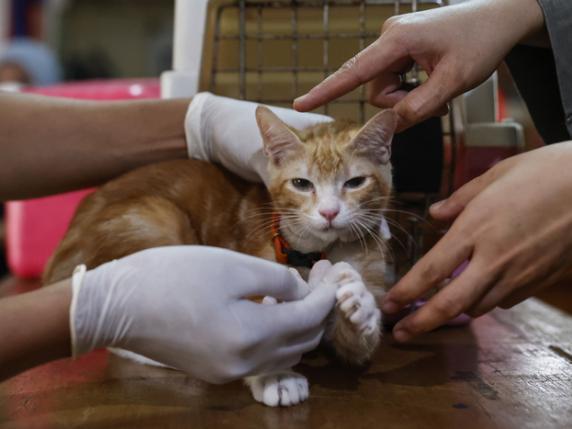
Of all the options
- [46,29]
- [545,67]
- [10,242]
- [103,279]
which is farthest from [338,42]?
A: [46,29]

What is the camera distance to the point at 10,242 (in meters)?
2.29

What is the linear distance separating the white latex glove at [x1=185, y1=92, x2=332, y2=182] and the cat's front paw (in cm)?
39

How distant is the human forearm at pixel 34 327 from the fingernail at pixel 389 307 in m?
0.48

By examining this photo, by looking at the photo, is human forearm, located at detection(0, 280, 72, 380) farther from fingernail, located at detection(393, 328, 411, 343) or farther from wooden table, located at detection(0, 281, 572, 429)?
fingernail, located at detection(393, 328, 411, 343)

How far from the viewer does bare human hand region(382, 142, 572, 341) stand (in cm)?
87

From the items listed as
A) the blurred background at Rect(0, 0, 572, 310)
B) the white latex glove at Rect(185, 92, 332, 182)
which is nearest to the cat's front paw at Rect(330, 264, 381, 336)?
the blurred background at Rect(0, 0, 572, 310)

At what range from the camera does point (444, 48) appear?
0.98m

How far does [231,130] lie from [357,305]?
0.52 m

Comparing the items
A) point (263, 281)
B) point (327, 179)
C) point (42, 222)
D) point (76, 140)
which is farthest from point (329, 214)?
point (42, 222)

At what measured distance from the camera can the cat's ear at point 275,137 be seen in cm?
116

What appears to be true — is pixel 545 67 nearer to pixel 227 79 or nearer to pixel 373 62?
pixel 373 62

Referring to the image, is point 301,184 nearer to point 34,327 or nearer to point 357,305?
point 357,305

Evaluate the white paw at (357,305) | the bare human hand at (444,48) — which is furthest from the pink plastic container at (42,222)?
the white paw at (357,305)

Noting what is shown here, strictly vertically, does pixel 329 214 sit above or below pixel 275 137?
below
